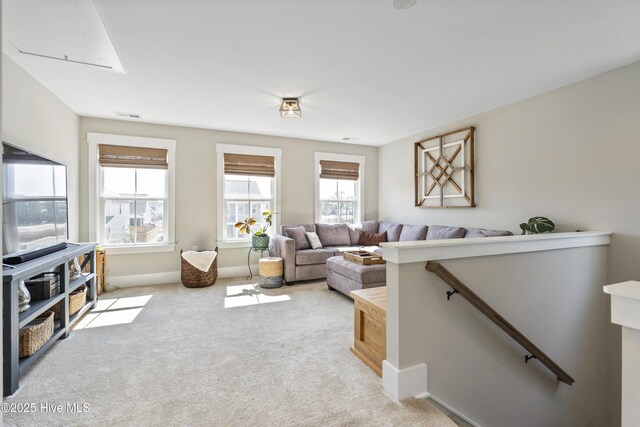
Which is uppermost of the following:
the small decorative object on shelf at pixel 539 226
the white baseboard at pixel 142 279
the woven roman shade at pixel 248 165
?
the woven roman shade at pixel 248 165

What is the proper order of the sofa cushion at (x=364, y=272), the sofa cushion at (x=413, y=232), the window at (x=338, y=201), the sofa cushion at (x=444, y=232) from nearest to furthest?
the sofa cushion at (x=364, y=272) → the sofa cushion at (x=444, y=232) → the sofa cushion at (x=413, y=232) → the window at (x=338, y=201)

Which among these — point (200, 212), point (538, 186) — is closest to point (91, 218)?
point (200, 212)

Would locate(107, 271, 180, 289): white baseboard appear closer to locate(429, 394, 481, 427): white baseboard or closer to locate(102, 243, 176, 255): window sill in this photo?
locate(102, 243, 176, 255): window sill

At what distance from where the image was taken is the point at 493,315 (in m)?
2.19

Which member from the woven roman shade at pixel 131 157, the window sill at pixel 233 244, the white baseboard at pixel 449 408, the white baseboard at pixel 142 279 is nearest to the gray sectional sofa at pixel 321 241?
the window sill at pixel 233 244

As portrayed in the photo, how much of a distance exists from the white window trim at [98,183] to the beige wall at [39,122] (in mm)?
170

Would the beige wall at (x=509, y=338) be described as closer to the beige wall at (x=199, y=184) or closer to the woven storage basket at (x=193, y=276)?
the woven storage basket at (x=193, y=276)

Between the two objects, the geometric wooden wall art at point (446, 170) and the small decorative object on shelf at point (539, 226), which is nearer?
the small decorative object on shelf at point (539, 226)

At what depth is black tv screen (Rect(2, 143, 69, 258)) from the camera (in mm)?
2365

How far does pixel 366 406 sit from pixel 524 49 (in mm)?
3010

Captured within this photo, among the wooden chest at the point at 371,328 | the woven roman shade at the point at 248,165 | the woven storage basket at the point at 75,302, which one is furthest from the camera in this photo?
the woven roman shade at the point at 248,165

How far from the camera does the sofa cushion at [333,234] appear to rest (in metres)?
5.41

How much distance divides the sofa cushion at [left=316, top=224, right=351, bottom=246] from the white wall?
1.99 m

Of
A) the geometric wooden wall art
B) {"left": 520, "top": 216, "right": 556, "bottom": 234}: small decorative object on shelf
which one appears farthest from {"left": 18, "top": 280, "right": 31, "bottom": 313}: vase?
the geometric wooden wall art
